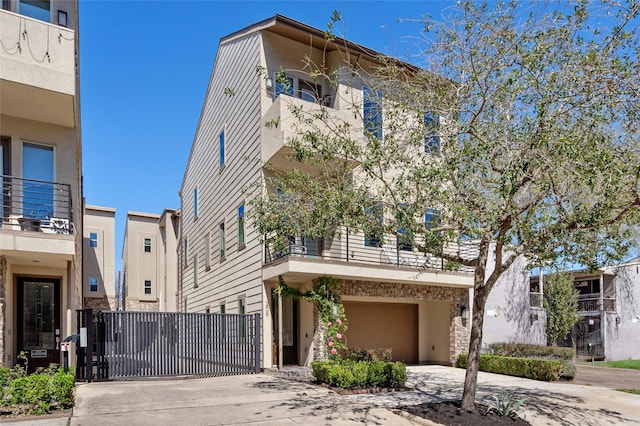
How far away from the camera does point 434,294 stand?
59.0 ft

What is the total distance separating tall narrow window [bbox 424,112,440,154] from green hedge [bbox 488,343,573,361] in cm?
1028

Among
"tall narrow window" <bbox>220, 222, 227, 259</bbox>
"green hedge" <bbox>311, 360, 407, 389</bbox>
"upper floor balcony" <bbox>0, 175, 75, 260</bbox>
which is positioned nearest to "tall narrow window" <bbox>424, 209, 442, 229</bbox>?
"green hedge" <bbox>311, 360, 407, 389</bbox>

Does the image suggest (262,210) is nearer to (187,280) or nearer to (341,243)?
(341,243)

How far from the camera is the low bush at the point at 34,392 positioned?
28.4 feet

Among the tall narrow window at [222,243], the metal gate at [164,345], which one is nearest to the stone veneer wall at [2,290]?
the metal gate at [164,345]

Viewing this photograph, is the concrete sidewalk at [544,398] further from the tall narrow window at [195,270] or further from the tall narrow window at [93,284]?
the tall narrow window at [93,284]

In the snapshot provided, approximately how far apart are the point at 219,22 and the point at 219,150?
8.05m

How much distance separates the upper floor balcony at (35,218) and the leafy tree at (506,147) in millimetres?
4230

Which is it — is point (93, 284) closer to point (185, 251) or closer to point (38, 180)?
point (185, 251)

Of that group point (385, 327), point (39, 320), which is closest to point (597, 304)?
point (385, 327)

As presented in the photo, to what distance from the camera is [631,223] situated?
931 centimetres

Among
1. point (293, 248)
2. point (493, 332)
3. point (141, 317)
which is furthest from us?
point (493, 332)

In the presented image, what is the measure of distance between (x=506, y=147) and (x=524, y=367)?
956 cm

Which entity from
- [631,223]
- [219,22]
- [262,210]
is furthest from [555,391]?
[219,22]
